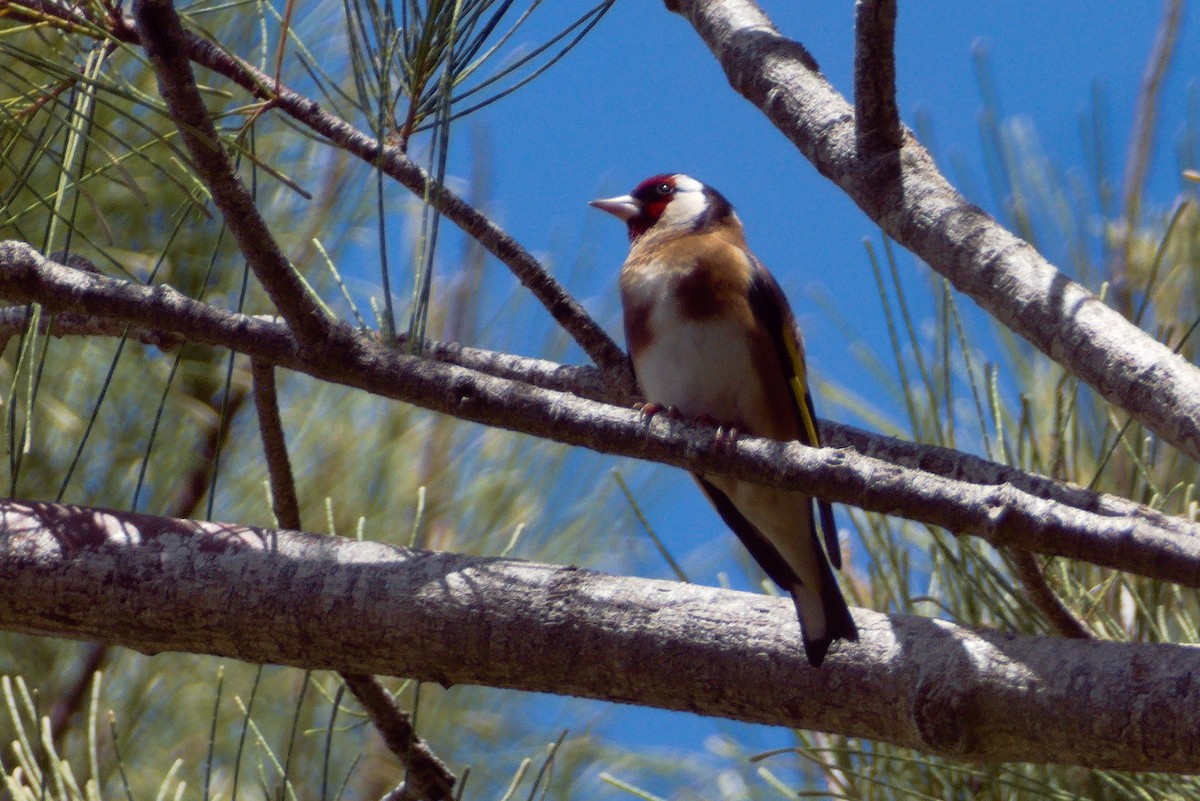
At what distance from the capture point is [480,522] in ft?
10.1

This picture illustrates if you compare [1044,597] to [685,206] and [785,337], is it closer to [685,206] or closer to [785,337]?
[785,337]

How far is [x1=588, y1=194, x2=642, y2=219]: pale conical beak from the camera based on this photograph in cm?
302

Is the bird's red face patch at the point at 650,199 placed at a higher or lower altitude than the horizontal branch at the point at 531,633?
higher

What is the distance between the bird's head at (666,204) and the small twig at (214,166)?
1627 mm

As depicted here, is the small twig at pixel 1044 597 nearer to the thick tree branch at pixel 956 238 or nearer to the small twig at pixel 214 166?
the thick tree branch at pixel 956 238

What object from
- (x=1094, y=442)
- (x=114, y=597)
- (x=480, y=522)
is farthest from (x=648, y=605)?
(x=480, y=522)

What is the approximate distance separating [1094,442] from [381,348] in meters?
1.45

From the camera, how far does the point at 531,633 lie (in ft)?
4.53

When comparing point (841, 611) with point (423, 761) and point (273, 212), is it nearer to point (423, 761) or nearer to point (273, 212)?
point (423, 761)

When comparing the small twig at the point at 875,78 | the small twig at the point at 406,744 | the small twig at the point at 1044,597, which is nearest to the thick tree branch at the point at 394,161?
the small twig at the point at 875,78

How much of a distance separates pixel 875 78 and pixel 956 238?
22 cm

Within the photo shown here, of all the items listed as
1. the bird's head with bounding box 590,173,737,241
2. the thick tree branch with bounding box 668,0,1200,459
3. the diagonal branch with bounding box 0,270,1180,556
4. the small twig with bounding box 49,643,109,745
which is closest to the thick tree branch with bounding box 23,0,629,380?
the diagonal branch with bounding box 0,270,1180,556

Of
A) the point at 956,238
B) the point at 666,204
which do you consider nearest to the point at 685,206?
the point at 666,204

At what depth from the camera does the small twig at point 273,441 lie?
5.26ft
